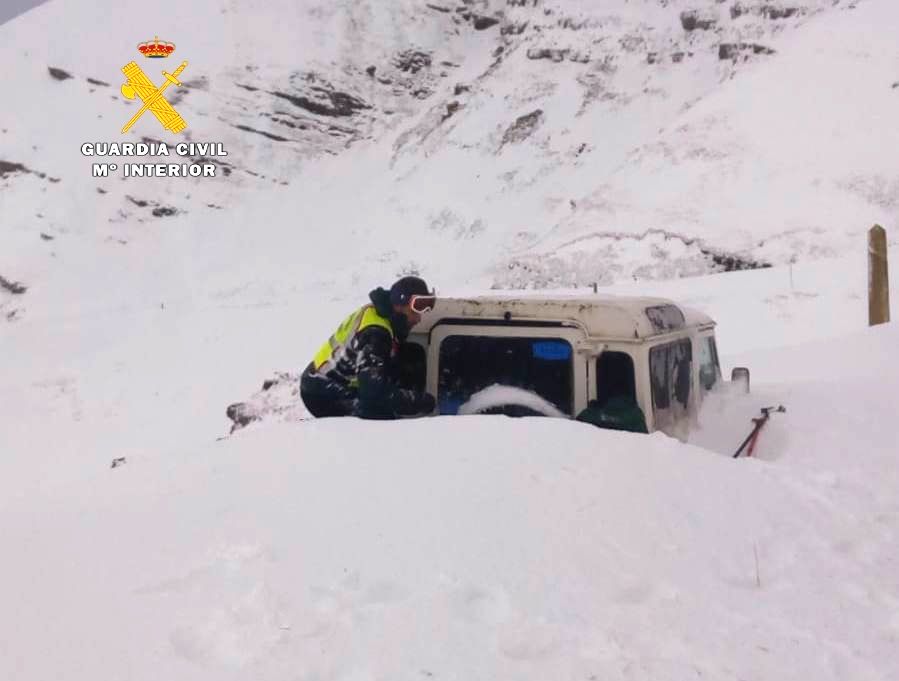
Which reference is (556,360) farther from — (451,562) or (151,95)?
(151,95)

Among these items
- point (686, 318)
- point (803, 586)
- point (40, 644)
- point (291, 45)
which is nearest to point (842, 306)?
point (686, 318)

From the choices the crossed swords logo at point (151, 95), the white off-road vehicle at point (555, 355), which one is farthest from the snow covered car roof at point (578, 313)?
the crossed swords logo at point (151, 95)

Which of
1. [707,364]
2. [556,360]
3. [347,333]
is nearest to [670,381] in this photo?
[556,360]

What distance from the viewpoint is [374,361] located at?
4.61 metres

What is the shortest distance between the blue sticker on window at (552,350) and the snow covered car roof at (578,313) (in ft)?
0.40

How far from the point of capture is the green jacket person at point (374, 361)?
15.0ft

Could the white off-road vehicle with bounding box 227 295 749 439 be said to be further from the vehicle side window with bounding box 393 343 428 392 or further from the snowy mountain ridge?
the snowy mountain ridge

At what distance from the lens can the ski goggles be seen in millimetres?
4629

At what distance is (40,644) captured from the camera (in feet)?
8.13

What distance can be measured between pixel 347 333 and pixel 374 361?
0.42 meters

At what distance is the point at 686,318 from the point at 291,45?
42.1m

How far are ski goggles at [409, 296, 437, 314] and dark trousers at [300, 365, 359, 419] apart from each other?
2.14ft

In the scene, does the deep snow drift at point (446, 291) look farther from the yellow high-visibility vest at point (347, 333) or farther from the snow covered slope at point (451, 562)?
the yellow high-visibility vest at point (347, 333)

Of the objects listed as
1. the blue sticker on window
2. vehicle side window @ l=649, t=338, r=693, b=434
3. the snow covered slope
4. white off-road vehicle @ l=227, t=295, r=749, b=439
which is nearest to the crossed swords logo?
white off-road vehicle @ l=227, t=295, r=749, b=439
